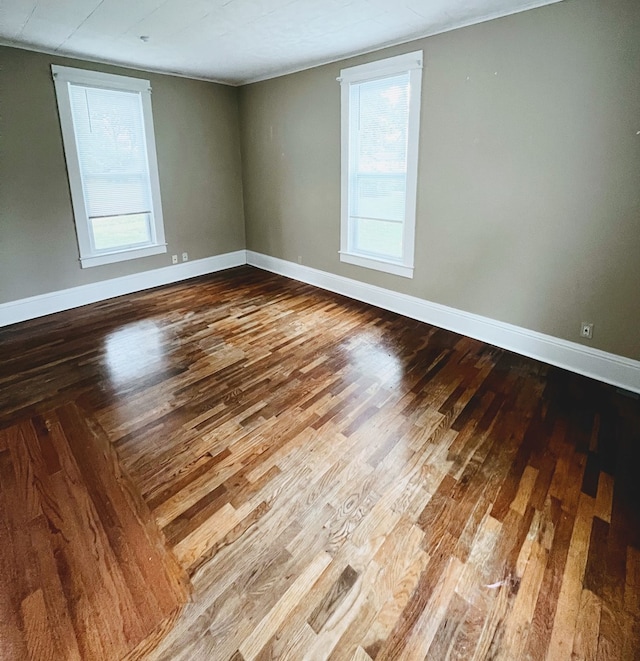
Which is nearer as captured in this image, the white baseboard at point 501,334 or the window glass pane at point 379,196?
the white baseboard at point 501,334

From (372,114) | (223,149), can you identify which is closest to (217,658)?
(372,114)

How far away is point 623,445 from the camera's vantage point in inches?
89.9

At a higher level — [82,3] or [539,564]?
[82,3]

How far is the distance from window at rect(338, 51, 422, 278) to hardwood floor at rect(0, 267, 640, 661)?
133cm

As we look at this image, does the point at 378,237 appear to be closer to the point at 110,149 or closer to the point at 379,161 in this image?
the point at 379,161

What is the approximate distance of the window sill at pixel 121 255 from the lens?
4551 millimetres

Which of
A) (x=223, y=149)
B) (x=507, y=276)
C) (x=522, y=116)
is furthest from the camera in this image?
(x=223, y=149)

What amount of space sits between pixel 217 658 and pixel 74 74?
5057 millimetres

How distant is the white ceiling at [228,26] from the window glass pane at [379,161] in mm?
394

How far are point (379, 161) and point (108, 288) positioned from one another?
11.5ft

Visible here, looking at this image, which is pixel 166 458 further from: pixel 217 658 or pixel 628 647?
pixel 628 647

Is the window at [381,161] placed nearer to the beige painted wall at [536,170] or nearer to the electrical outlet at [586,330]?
the beige painted wall at [536,170]

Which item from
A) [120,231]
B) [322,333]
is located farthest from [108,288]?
[322,333]

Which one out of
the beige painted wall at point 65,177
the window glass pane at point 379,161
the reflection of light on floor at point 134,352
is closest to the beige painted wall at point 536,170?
the window glass pane at point 379,161
